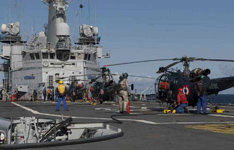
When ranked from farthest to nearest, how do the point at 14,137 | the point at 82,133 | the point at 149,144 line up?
the point at 82,133, the point at 14,137, the point at 149,144

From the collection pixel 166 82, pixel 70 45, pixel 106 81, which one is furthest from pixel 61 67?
pixel 166 82

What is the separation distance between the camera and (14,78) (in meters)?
54.0

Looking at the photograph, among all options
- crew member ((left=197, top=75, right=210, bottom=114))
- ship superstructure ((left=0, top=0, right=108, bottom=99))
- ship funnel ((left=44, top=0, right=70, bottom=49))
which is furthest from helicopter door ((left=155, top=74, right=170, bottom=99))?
ship funnel ((left=44, top=0, right=70, bottom=49))

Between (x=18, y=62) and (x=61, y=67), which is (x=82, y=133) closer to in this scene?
(x=61, y=67)

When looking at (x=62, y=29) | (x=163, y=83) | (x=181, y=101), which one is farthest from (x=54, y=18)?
(x=181, y=101)

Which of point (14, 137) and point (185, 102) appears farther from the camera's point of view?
point (185, 102)

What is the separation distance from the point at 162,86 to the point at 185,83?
1.23 meters

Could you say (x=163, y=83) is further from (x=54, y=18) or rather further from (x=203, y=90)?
(x=54, y=18)

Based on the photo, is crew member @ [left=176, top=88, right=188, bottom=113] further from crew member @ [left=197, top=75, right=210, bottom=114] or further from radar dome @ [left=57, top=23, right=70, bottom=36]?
radar dome @ [left=57, top=23, right=70, bottom=36]

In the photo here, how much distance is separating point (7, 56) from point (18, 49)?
2.68 metres

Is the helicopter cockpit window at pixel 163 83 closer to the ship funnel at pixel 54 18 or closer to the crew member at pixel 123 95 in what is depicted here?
the crew member at pixel 123 95

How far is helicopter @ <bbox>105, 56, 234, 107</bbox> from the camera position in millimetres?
17792

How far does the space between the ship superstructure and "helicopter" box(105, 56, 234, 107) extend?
97.2 feet

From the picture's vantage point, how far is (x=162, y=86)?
1900 cm
